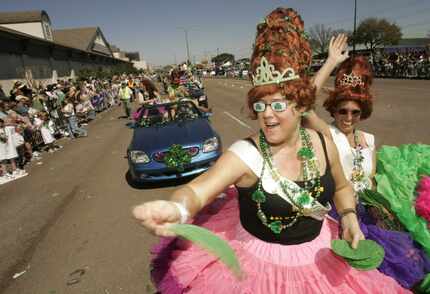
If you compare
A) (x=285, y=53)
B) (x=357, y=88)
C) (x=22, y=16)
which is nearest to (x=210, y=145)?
(x=357, y=88)

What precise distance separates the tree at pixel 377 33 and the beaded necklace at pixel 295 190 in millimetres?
61097

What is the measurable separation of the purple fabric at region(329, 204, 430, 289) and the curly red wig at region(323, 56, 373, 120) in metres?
0.99

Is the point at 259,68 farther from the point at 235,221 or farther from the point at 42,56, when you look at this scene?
the point at 42,56

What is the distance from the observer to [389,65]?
26.5m

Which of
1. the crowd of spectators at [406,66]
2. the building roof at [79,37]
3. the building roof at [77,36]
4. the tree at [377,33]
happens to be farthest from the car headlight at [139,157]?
the tree at [377,33]

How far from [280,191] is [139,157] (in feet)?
14.9

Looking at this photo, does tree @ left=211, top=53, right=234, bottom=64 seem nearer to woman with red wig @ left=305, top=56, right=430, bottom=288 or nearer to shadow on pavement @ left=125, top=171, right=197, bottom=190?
shadow on pavement @ left=125, top=171, right=197, bottom=190

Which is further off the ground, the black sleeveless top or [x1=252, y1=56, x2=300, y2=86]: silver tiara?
[x1=252, y1=56, x2=300, y2=86]: silver tiara

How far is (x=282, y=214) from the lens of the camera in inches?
65.5

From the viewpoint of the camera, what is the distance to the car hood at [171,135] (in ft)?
19.3

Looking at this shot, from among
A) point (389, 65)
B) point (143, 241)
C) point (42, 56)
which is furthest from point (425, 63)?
point (42, 56)

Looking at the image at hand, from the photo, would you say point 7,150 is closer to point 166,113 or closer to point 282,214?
point 166,113

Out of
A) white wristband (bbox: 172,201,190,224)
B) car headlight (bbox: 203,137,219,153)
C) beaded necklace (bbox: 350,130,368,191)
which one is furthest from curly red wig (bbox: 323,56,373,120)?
car headlight (bbox: 203,137,219,153)

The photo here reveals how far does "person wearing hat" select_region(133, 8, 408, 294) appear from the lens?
62.7 inches
